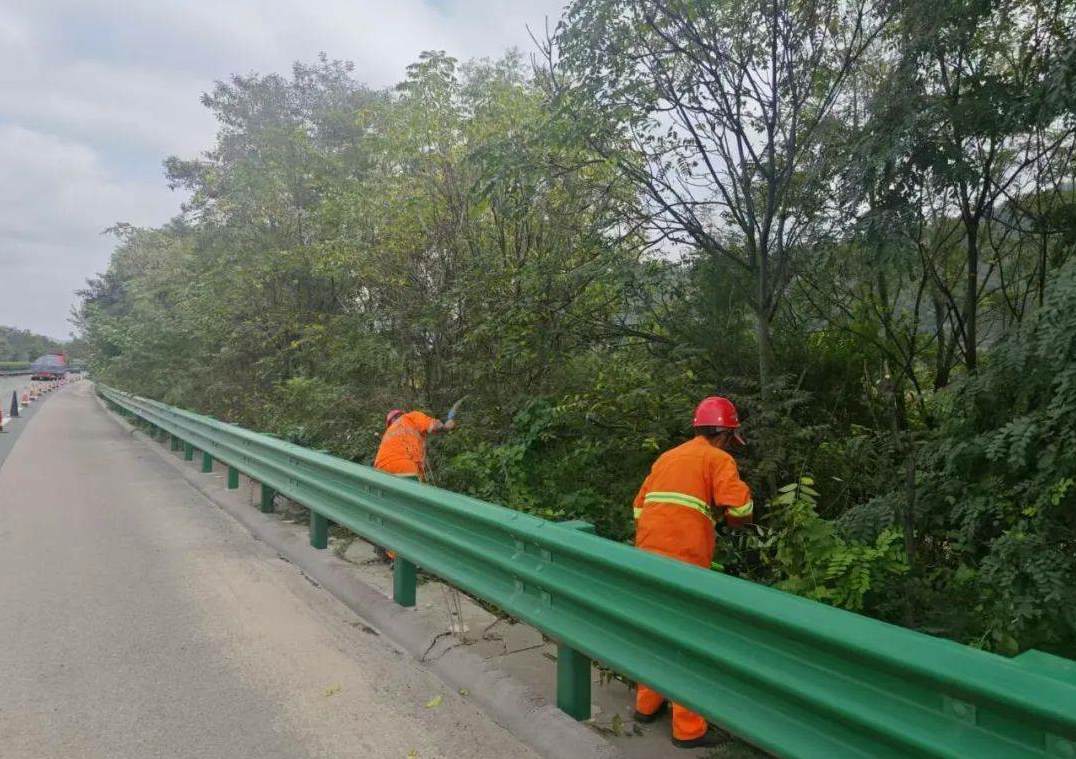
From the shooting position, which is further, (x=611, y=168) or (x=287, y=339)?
(x=287, y=339)

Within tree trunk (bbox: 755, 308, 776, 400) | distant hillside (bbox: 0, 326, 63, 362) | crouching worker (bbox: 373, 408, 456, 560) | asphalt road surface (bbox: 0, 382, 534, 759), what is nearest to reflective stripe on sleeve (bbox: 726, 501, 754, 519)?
asphalt road surface (bbox: 0, 382, 534, 759)

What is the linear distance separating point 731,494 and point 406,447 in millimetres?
3706

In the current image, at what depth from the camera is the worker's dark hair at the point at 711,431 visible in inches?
152

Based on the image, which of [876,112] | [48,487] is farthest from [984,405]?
[48,487]

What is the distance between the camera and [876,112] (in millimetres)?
5734

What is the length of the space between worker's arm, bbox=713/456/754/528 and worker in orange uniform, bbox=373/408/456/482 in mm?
3494

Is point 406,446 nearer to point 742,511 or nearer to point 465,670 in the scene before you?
point 465,670

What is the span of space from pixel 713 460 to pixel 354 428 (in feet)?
20.9

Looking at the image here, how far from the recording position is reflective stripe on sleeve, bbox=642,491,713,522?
11.8 feet

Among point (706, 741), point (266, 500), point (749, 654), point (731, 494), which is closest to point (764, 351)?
point (731, 494)

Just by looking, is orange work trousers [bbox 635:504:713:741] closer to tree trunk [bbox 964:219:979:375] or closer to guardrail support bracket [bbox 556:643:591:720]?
guardrail support bracket [bbox 556:643:591:720]

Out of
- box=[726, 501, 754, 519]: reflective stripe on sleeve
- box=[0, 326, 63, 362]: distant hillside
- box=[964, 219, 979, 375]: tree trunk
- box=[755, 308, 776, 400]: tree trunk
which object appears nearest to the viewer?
box=[726, 501, 754, 519]: reflective stripe on sleeve

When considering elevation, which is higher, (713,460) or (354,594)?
(713,460)

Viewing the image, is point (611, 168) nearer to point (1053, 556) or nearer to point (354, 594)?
point (354, 594)
